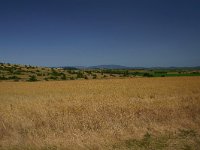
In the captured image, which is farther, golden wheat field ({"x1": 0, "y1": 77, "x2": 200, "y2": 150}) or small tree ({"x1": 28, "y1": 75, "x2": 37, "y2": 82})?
small tree ({"x1": 28, "y1": 75, "x2": 37, "y2": 82})

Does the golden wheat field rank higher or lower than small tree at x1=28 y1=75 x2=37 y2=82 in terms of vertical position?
higher

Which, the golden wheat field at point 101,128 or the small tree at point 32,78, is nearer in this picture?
the golden wheat field at point 101,128

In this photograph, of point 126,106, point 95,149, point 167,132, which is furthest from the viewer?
point 126,106

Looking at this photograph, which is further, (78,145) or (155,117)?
(155,117)

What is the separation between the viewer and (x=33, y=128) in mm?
10062

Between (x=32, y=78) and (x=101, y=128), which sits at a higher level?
(x=101, y=128)

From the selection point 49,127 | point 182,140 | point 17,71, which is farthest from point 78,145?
point 17,71

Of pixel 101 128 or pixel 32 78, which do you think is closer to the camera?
pixel 101 128

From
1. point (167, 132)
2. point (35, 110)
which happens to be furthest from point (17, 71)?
point (167, 132)

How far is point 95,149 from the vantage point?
26.0 feet

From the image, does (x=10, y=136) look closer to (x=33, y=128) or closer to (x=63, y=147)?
(x=33, y=128)

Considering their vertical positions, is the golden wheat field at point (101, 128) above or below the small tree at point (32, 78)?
above

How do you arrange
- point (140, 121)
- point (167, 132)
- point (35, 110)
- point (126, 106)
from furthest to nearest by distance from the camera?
point (126, 106)
point (35, 110)
point (140, 121)
point (167, 132)

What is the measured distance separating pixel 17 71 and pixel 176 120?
69873mm
